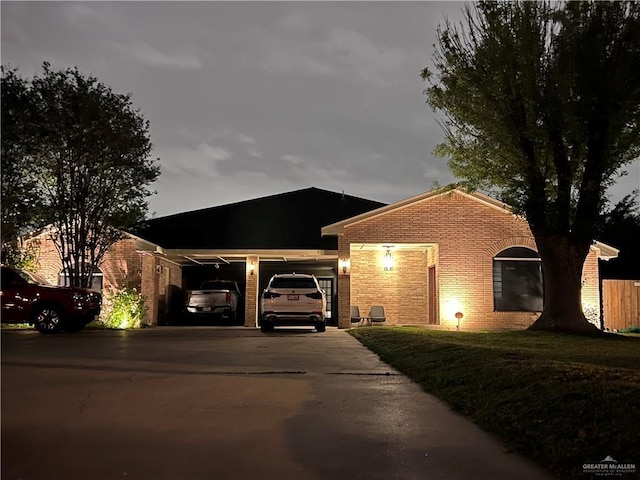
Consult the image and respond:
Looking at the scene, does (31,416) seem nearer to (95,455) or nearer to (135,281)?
(95,455)

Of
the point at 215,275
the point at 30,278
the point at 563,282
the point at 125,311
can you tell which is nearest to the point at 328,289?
the point at 215,275

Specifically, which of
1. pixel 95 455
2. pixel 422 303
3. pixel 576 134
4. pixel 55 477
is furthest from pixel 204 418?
pixel 422 303

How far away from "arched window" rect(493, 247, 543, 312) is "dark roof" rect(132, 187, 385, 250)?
548 cm

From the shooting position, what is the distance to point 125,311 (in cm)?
1933

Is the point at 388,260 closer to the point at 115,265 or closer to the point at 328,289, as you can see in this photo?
the point at 328,289

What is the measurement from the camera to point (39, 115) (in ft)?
57.0

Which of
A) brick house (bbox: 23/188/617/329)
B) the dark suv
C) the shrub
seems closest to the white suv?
brick house (bbox: 23/188/617/329)

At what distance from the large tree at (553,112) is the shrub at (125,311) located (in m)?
10.9

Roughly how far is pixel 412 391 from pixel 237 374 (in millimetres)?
2593

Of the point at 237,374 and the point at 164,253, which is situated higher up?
the point at 164,253

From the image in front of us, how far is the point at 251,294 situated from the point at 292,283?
4.53 metres

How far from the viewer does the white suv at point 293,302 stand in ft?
56.2

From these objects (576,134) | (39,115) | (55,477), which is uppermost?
(39,115)

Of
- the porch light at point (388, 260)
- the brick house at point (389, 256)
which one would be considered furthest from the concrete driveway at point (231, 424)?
the porch light at point (388, 260)
